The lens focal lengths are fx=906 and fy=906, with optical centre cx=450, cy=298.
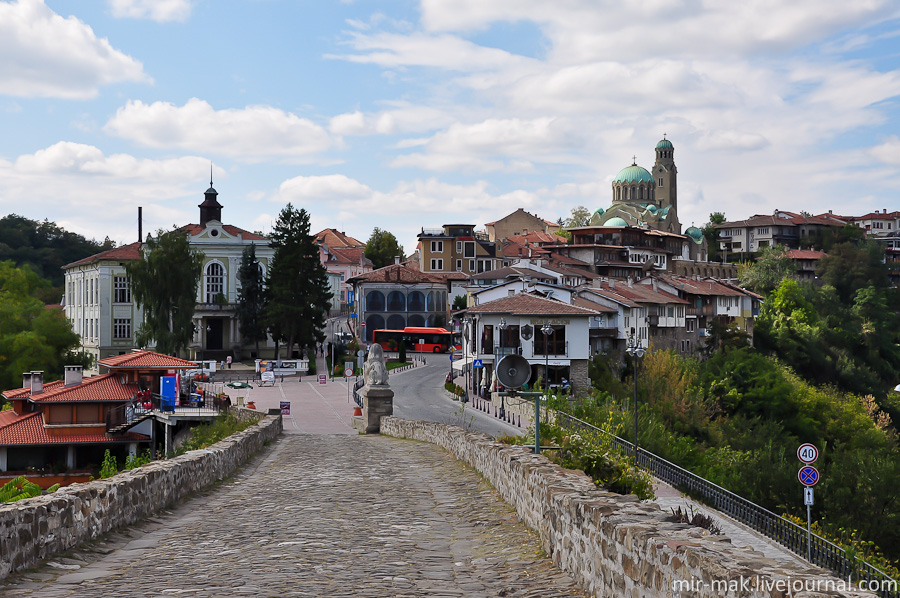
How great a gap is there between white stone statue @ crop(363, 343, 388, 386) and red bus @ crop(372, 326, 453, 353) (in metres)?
50.4

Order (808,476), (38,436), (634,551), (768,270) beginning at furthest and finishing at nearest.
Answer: (768,270), (38,436), (808,476), (634,551)

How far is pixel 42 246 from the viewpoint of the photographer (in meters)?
111

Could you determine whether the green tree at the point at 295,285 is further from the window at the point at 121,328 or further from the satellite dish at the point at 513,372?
the satellite dish at the point at 513,372

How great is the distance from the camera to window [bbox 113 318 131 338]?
71.8 metres

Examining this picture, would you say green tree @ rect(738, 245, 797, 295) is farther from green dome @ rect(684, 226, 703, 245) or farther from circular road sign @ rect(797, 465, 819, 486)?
circular road sign @ rect(797, 465, 819, 486)

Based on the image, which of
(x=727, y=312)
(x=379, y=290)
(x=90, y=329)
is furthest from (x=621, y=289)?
(x=90, y=329)

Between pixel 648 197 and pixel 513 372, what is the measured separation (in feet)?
425

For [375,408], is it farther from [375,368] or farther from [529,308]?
[529,308]

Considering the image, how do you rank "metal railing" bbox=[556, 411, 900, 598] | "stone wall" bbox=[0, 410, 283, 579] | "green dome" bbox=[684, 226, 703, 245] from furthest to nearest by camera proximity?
"green dome" bbox=[684, 226, 703, 245] < "metal railing" bbox=[556, 411, 900, 598] < "stone wall" bbox=[0, 410, 283, 579]

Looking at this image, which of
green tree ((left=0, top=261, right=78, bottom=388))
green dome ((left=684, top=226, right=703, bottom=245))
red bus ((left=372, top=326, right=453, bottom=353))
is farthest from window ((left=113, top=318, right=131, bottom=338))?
green dome ((left=684, top=226, right=703, bottom=245))

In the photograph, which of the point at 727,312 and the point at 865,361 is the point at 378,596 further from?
the point at 865,361

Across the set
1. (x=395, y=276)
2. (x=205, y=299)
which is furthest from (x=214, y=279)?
(x=395, y=276)

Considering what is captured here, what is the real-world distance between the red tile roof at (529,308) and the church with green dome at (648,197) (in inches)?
2183

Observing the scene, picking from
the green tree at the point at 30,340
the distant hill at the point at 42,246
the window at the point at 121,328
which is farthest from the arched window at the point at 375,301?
the distant hill at the point at 42,246
